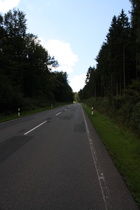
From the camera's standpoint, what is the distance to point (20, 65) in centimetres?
3300

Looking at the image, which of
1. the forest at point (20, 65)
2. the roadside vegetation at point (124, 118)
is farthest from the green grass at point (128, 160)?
the forest at point (20, 65)

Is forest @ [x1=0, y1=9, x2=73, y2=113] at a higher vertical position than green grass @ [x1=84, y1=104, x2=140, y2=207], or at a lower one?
higher

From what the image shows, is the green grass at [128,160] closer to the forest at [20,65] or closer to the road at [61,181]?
the road at [61,181]

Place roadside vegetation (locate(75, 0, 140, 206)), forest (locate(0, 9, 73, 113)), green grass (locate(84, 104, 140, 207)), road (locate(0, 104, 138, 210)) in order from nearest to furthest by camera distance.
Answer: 1. road (locate(0, 104, 138, 210))
2. green grass (locate(84, 104, 140, 207))
3. roadside vegetation (locate(75, 0, 140, 206))
4. forest (locate(0, 9, 73, 113))

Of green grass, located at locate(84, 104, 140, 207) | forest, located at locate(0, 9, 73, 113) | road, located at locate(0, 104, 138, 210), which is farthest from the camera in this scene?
forest, located at locate(0, 9, 73, 113)

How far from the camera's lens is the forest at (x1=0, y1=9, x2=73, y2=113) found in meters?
23.5

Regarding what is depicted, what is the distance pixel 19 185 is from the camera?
3602mm

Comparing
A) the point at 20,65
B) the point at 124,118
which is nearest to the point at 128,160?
the point at 124,118

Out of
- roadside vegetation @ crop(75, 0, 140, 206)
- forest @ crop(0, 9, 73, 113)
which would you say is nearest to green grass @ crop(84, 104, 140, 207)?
roadside vegetation @ crop(75, 0, 140, 206)

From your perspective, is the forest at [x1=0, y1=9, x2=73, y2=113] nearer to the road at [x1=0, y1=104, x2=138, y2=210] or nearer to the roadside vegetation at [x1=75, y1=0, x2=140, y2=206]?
the roadside vegetation at [x1=75, y1=0, x2=140, y2=206]

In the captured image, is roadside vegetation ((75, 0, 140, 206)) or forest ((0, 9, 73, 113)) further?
forest ((0, 9, 73, 113))

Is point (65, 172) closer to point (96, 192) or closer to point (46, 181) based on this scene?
point (46, 181)

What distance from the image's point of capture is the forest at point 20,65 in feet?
77.2

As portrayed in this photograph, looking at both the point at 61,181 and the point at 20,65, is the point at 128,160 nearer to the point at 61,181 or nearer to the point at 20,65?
the point at 61,181
